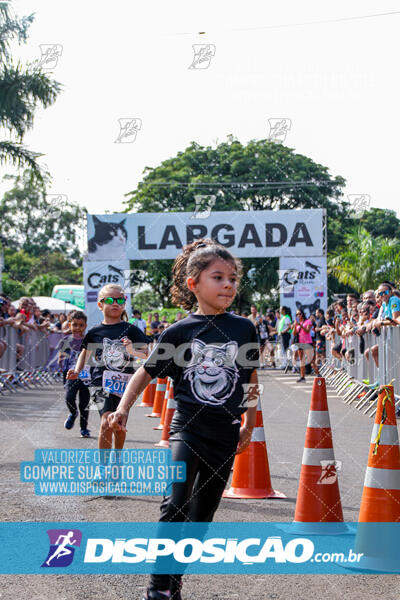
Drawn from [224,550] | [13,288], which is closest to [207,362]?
[224,550]

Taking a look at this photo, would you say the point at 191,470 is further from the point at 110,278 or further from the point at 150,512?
the point at 110,278

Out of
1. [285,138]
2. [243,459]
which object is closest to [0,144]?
[285,138]

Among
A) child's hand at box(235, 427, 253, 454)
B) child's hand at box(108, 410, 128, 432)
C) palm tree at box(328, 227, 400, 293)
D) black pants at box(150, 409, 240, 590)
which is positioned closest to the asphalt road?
black pants at box(150, 409, 240, 590)

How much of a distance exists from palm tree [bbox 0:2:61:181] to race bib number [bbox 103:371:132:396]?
13825mm

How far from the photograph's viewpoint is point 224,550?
4.63m

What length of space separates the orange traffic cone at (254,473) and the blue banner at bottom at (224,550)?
47.8 inches

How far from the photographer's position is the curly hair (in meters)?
3.91

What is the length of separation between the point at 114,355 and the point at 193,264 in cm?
285

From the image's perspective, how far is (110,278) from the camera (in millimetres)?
27266

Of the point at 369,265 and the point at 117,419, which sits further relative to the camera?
the point at 369,265

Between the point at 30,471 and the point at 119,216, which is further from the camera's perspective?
the point at 119,216

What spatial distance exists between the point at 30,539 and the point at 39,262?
225 ft

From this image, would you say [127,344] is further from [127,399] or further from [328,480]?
[127,399]

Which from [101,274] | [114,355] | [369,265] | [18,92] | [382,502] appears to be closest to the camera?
[382,502]
